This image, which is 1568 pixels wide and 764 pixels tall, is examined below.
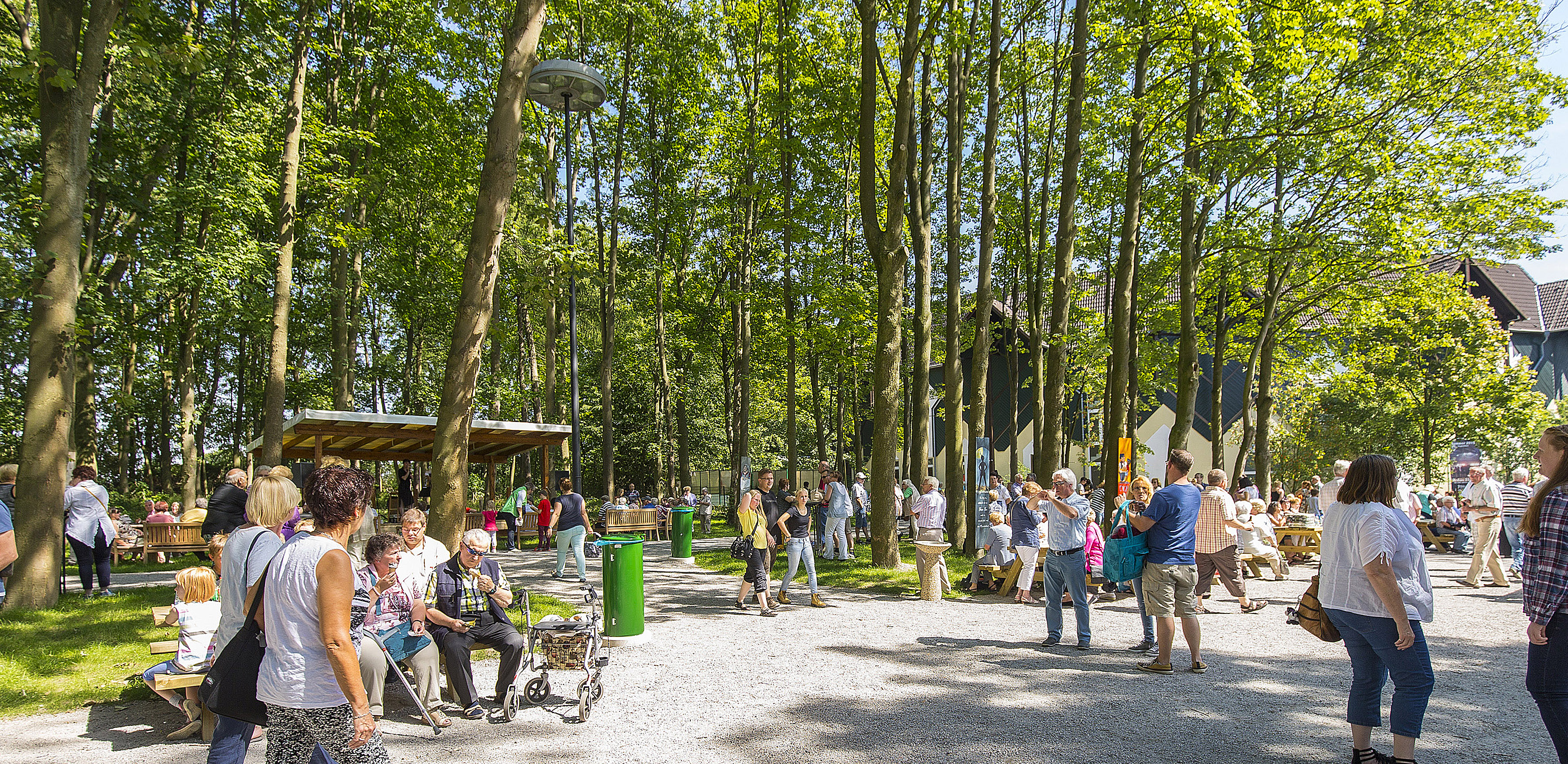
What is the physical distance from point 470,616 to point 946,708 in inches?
146

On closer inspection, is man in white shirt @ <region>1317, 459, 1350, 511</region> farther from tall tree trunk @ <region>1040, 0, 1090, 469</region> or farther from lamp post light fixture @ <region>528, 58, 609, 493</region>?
lamp post light fixture @ <region>528, 58, 609, 493</region>

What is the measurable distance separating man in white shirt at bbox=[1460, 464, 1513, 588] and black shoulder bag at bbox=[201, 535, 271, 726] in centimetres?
1435

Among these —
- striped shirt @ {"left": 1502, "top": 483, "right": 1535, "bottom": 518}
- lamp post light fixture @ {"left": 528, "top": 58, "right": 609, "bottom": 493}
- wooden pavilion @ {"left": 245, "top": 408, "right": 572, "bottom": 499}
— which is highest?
lamp post light fixture @ {"left": 528, "top": 58, "right": 609, "bottom": 493}

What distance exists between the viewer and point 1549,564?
3.85 meters

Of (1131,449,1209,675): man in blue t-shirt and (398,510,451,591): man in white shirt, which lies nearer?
(398,510,451,591): man in white shirt

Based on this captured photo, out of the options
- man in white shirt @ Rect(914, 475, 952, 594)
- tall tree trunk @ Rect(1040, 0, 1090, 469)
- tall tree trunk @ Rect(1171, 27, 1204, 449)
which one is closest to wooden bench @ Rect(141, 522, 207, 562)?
man in white shirt @ Rect(914, 475, 952, 594)

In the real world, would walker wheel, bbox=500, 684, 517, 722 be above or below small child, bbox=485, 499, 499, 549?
below

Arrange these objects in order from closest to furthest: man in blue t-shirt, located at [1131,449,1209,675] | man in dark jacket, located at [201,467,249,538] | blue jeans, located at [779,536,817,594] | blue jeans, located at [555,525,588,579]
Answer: man in blue t-shirt, located at [1131,449,1209,675] < man in dark jacket, located at [201,467,249,538] < blue jeans, located at [779,536,817,594] < blue jeans, located at [555,525,588,579]

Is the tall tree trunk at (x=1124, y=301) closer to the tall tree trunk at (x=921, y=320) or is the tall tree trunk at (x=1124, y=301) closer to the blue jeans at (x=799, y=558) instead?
the tall tree trunk at (x=921, y=320)

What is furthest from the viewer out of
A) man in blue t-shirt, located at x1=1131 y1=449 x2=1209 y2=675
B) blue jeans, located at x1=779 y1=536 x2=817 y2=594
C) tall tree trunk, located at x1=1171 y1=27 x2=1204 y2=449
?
tall tree trunk, located at x1=1171 y1=27 x2=1204 y2=449

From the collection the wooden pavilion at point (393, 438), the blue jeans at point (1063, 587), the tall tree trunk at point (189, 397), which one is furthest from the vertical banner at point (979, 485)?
the tall tree trunk at point (189, 397)

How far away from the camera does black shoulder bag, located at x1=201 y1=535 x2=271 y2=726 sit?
9.74ft

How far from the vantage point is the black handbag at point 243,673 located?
117 inches

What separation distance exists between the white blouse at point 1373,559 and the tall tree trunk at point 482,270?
281 inches
